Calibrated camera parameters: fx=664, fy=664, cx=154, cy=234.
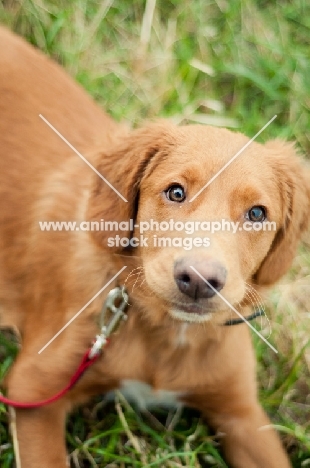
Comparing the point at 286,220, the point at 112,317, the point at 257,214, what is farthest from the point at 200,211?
the point at 112,317

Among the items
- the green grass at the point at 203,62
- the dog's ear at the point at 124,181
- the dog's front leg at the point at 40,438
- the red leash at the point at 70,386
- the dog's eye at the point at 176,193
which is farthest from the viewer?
the green grass at the point at 203,62

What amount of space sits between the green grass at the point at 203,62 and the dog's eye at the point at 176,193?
58.8 inches

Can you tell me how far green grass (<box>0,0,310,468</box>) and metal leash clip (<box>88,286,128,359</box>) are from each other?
1288 mm

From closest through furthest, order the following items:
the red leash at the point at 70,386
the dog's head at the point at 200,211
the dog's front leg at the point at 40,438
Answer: the dog's head at the point at 200,211 → the red leash at the point at 70,386 → the dog's front leg at the point at 40,438

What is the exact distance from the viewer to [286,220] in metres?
2.72

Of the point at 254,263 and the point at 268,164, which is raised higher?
the point at 268,164

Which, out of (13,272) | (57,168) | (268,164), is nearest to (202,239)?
(268,164)

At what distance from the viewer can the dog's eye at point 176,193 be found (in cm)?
246

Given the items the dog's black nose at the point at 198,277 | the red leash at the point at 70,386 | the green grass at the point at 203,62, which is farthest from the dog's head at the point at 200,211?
the green grass at the point at 203,62

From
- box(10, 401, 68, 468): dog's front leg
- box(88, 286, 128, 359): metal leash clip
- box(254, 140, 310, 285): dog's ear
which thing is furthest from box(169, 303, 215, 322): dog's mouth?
box(10, 401, 68, 468): dog's front leg

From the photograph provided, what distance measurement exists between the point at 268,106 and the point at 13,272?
2.27 m

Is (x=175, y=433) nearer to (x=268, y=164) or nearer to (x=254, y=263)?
(x=254, y=263)

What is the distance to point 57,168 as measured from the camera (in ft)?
10.2

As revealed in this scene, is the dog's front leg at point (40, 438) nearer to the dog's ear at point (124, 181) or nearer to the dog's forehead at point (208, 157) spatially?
the dog's ear at point (124, 181)
